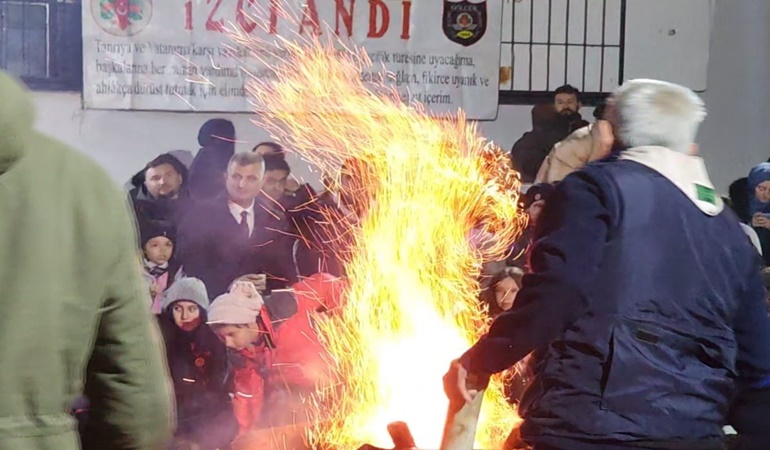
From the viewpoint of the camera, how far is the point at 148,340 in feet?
5.21

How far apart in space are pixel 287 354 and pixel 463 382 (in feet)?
10.9

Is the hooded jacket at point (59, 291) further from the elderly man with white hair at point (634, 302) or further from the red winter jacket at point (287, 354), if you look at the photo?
the red winter jacket at point (287, 354)

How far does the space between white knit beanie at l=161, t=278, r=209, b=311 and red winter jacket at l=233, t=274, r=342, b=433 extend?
1.17 ft

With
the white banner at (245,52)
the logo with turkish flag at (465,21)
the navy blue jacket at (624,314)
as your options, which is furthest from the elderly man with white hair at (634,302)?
the logo with turkish flag at (465,21)

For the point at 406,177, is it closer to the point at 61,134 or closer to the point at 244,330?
the point at 244,330

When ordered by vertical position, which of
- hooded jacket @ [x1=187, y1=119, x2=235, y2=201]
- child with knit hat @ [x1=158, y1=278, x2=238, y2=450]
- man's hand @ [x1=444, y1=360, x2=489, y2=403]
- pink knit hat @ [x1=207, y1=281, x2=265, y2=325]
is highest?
hooded jacket @ [x1=187, y1=119, x2=235, y2=201]

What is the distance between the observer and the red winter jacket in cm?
589

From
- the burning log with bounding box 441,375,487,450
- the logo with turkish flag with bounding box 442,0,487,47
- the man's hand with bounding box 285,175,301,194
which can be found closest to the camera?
the burning log with bounding box 441,375,487,450

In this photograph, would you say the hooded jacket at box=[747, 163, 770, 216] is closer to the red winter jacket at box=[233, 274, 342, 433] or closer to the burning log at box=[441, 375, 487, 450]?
the red winter jacket at box=[233, 274, 342, 433]

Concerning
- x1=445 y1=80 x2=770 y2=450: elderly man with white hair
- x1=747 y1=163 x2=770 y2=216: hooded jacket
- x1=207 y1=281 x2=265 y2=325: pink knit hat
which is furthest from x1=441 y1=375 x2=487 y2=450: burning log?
x1=747 y1=163 x2=770 y2=216: hooded jacket

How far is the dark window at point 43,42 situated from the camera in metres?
5.52

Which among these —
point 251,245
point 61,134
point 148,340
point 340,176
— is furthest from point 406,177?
point 148,340

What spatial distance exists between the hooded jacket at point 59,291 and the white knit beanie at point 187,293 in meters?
4.29

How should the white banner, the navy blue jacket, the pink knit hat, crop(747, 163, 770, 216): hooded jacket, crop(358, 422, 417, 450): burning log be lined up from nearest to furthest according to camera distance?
1. the navy blue jacket
2. crop(358, 422, 417, 450): burning log
3. the white banner
4. the pink knit hat
5. crop(747, 163, 770, 216): hooded jacket
